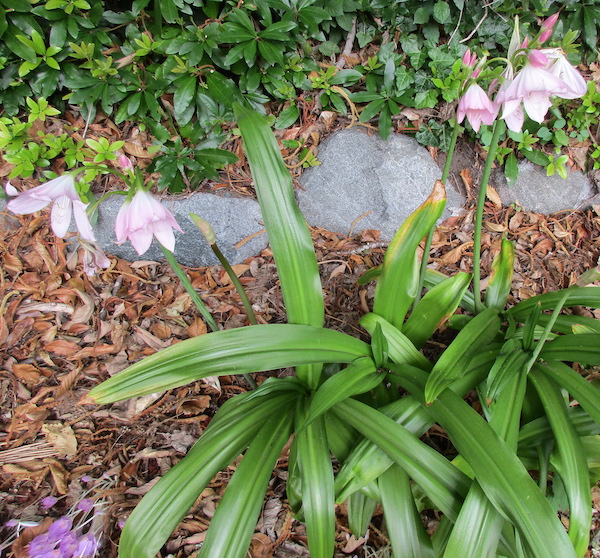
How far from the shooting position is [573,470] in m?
1.02

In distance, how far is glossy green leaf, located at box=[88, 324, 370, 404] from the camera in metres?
1.03

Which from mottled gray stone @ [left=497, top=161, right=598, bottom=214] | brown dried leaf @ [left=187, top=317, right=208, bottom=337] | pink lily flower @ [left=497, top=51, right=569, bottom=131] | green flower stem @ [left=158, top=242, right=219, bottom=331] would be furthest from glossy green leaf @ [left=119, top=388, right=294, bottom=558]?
mottled gray stone @ [left=497, top=161, right=598, bottom=214]

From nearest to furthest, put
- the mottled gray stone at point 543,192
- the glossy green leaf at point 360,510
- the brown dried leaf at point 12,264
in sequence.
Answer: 1. the glossy green leaf at point 360,510
2. the brown dried leaf at point 12,264
3. the mottled gray stone at point 543,192

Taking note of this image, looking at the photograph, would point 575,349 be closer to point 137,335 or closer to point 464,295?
point 464,295

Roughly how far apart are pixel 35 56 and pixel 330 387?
1.75 metres

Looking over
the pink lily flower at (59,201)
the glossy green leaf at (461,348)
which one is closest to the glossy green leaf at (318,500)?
the glossy green leaf at (461,348)

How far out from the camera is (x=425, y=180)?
210cm

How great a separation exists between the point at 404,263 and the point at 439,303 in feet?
0.62

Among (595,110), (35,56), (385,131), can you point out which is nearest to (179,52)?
(35,56)

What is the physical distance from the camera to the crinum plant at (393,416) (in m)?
0.97

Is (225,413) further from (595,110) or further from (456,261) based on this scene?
(595,110)

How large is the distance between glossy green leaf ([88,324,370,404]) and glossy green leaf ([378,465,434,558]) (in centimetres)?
35

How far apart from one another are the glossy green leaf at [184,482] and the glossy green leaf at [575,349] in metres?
0.79

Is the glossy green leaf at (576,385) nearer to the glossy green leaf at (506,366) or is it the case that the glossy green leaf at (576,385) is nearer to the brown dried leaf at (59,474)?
the glossy green leaf at (506,366)
